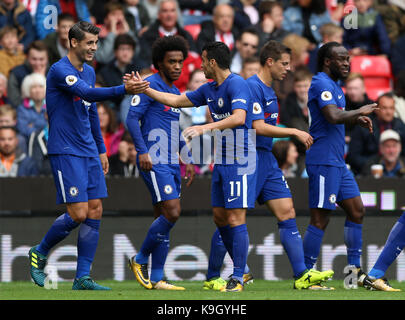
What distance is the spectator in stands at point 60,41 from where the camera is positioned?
13.1 meters

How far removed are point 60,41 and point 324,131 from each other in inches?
210

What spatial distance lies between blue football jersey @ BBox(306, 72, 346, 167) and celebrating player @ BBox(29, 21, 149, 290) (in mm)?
2155

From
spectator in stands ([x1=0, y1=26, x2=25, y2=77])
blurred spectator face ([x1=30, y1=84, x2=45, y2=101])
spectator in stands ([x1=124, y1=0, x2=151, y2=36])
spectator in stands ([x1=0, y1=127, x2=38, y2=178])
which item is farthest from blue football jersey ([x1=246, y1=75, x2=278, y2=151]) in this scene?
spectator in stands ([x1=0, y1=26, x2=25, y2=77])

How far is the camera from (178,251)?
10789mm

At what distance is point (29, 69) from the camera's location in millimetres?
12945

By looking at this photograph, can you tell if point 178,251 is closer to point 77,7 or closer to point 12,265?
point 12,265

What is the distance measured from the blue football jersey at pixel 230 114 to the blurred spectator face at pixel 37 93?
421 cm

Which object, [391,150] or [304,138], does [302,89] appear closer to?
[391,150]

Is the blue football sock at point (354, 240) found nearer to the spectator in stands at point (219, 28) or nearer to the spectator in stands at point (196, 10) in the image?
the spectator in stands at point (219, 28)

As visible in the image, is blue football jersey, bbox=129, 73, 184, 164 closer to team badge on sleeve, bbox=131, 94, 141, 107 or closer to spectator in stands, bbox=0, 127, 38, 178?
team badge on sleeve, bbox=131, 94, 141, 107

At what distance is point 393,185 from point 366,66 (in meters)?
3.88

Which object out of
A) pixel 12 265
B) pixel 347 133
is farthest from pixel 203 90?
pixel 347 133

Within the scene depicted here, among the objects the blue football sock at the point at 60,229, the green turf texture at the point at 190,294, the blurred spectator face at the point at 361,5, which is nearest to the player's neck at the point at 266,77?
the green turf texture at the point at 190,294

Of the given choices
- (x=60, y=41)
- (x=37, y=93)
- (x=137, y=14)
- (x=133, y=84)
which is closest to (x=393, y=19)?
(x=137, y=14)
